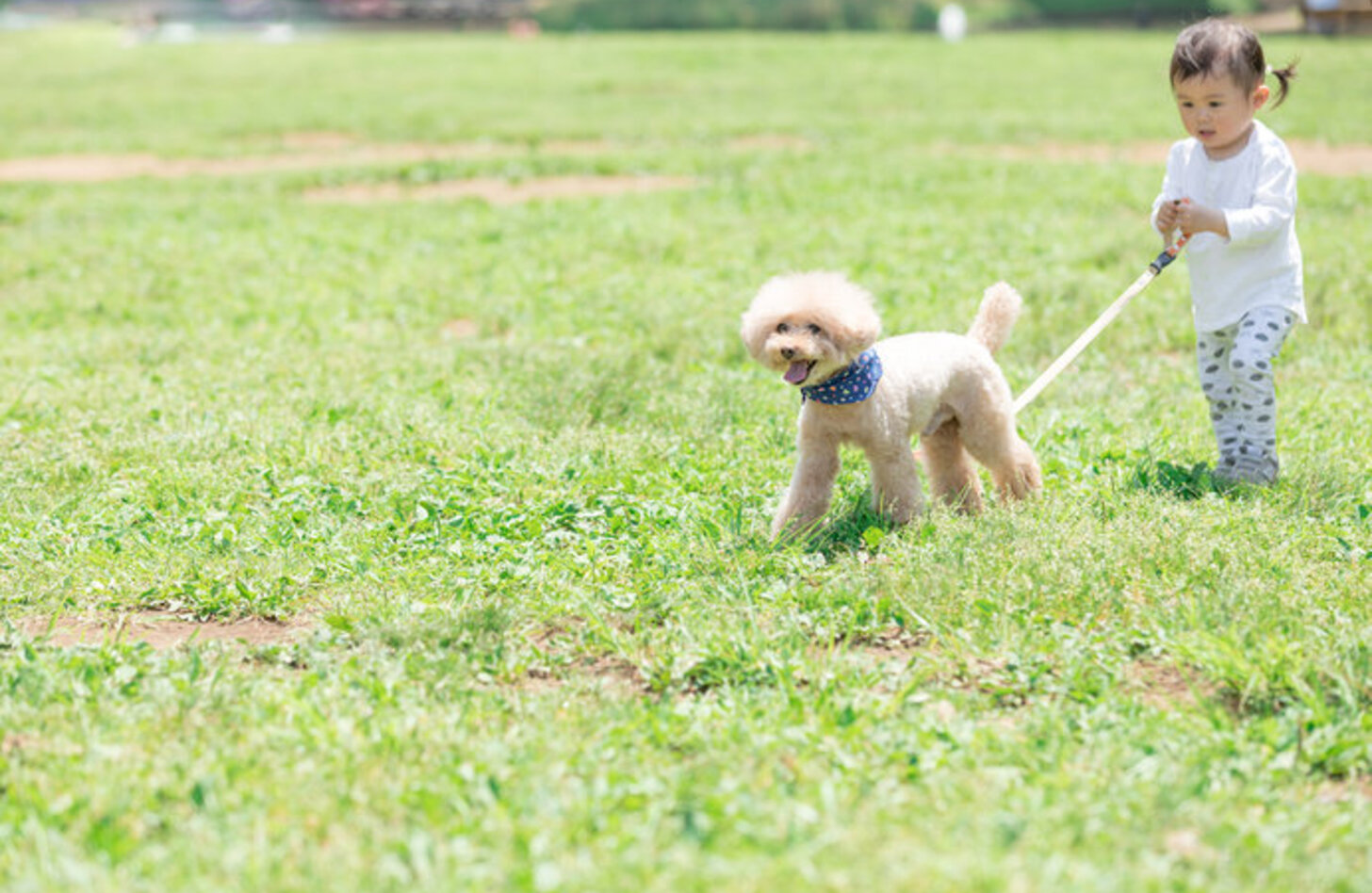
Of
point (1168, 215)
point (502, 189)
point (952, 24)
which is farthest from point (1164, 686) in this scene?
point (952, 24)

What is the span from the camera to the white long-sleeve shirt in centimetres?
489

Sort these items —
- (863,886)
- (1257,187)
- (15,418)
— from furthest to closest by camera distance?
(15,418)
(1257,187)
(863,886)

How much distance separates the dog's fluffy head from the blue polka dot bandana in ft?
0.21

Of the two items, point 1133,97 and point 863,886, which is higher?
point 1133,97

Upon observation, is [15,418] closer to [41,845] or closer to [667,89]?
[41,845]

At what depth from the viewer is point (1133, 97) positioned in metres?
19.2

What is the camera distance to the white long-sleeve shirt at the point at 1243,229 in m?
4.89

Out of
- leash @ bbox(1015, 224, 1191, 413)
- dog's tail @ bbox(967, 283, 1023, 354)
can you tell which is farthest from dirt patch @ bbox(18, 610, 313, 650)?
leash @ bbox(1015, 224, 1191, 413)

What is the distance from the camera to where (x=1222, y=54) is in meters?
4.72

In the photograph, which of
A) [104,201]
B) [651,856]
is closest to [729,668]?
[651,856]

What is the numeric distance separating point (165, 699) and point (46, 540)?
5.49ft

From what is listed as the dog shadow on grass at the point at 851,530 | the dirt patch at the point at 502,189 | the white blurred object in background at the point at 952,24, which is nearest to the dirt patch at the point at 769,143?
the dirt patch at the point at 502,189

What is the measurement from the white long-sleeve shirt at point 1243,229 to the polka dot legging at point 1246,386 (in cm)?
7

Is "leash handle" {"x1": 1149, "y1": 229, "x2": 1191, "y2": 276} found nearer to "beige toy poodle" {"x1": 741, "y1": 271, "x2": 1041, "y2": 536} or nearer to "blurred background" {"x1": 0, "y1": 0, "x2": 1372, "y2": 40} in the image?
"beige toy poodle" {"x1": 741, "y1": 271, "x2": 1041, "y2": 536}
